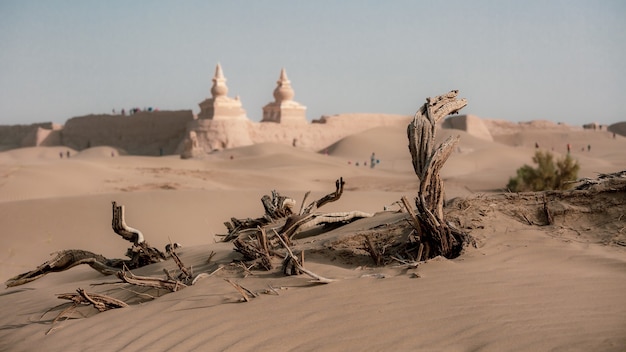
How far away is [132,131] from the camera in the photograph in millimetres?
42625

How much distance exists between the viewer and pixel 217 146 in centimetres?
3716

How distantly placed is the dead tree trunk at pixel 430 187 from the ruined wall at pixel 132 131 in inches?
1438

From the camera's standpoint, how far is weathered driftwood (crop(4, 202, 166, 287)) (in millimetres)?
5664

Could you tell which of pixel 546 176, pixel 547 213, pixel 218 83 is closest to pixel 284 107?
pixel 218 83

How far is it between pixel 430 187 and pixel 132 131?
40.4 m

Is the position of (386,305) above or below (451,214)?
below

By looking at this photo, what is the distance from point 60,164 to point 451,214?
19.0 metres

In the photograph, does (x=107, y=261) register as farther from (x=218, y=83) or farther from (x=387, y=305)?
(x=218, y=83)

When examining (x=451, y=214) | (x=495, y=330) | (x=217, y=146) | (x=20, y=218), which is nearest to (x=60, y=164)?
(x=20, y=218)

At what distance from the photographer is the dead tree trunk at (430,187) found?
13.7 feet

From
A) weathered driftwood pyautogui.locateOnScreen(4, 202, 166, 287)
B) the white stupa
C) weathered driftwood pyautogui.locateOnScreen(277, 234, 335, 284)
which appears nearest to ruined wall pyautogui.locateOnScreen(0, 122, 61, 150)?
the white stupa

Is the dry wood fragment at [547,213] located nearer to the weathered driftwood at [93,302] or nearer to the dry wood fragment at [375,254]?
the dry wood fragment at [375,254]

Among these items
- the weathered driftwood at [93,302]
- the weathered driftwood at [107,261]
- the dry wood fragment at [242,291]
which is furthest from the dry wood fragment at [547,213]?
the weathered driftwood at [107,261]

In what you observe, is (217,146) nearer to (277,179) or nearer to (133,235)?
(277,179)
